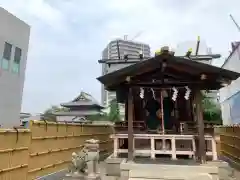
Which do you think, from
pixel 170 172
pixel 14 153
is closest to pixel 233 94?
pixel 170 172

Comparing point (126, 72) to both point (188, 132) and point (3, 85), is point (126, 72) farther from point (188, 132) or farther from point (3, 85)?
point (3, 85)

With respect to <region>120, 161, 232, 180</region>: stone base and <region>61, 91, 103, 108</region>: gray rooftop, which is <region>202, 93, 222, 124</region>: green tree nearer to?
<region>61, 91, 103, 108</region>: gray rooftop

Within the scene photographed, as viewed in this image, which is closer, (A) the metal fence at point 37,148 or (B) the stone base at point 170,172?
(A) the metal fence at point 37,148

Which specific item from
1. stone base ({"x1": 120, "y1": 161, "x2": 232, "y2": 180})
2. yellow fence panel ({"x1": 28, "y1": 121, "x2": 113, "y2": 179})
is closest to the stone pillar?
stone base ({"x1": 120, "y1": 161, "x2": 232, "y2": 180})

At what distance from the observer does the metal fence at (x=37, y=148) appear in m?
6.33

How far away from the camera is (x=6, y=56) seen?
2075cm

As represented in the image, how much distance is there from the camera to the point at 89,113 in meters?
40.8

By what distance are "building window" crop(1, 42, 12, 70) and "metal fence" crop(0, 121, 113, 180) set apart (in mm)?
12330

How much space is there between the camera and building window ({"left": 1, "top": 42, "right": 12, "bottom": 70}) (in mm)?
20391

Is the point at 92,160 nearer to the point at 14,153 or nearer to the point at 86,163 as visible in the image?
the point at 86,163

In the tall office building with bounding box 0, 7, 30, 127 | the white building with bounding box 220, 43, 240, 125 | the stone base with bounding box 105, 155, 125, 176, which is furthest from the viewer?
the tall office building with bounding box 0, 7, 30, 127

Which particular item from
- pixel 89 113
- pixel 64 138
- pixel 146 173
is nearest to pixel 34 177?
pixel 64 138

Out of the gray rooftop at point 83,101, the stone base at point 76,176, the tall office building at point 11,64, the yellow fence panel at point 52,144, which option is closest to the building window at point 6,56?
the tall office building at point 11,64

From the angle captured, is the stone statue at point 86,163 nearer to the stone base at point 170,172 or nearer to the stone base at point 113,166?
the stone base at point 170,172
